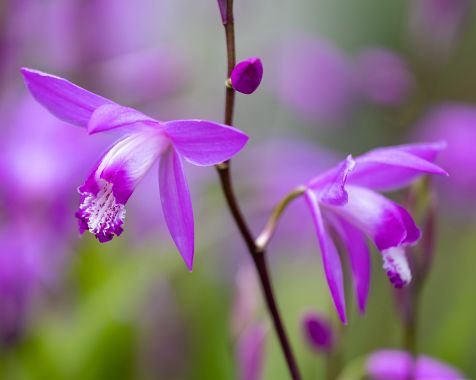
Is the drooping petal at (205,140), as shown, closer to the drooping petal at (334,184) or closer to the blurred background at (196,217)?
the drooping petal at (334,184)

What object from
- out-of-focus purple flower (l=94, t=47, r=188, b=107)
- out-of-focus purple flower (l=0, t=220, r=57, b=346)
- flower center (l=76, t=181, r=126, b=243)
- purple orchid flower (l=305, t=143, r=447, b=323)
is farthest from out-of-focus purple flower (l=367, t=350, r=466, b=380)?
out-of-focus purple flower (l=94, t=47, r=188, b=107)

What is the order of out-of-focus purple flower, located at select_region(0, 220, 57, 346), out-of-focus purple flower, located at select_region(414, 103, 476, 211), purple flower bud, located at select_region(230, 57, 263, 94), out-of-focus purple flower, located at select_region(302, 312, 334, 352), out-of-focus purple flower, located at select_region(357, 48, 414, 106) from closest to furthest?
1. purple flower bud, located at select_region(230, 57, 263, 94)
2. out-of-focus purple flower, located at select_region(302, 312, 334, 352)
3. out-of-focus purple flower, located at select_region(0, 220, 57, 346)
4. out-of-focus purple flower, located at select_region(357, 48, 414, 106)
5. out-of-focus purple flower, located at select_region(414, 103, 476, 211)

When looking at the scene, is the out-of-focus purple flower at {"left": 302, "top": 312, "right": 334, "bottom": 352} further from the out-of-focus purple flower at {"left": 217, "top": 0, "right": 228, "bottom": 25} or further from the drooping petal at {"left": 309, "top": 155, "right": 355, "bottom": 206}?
the out-of-focus purple flower at {"left": 217, "top": 0, "right": 228, "bottom": 25}

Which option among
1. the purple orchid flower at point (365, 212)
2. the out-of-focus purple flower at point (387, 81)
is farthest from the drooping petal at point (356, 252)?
the out-of-focus purple flower at point (387, 81)

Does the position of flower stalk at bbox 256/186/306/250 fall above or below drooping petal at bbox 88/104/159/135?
below

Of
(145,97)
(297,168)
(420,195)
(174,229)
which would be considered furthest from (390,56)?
(174,229)

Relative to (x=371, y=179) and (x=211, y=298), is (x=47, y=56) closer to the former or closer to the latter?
(x=211, y=298)
